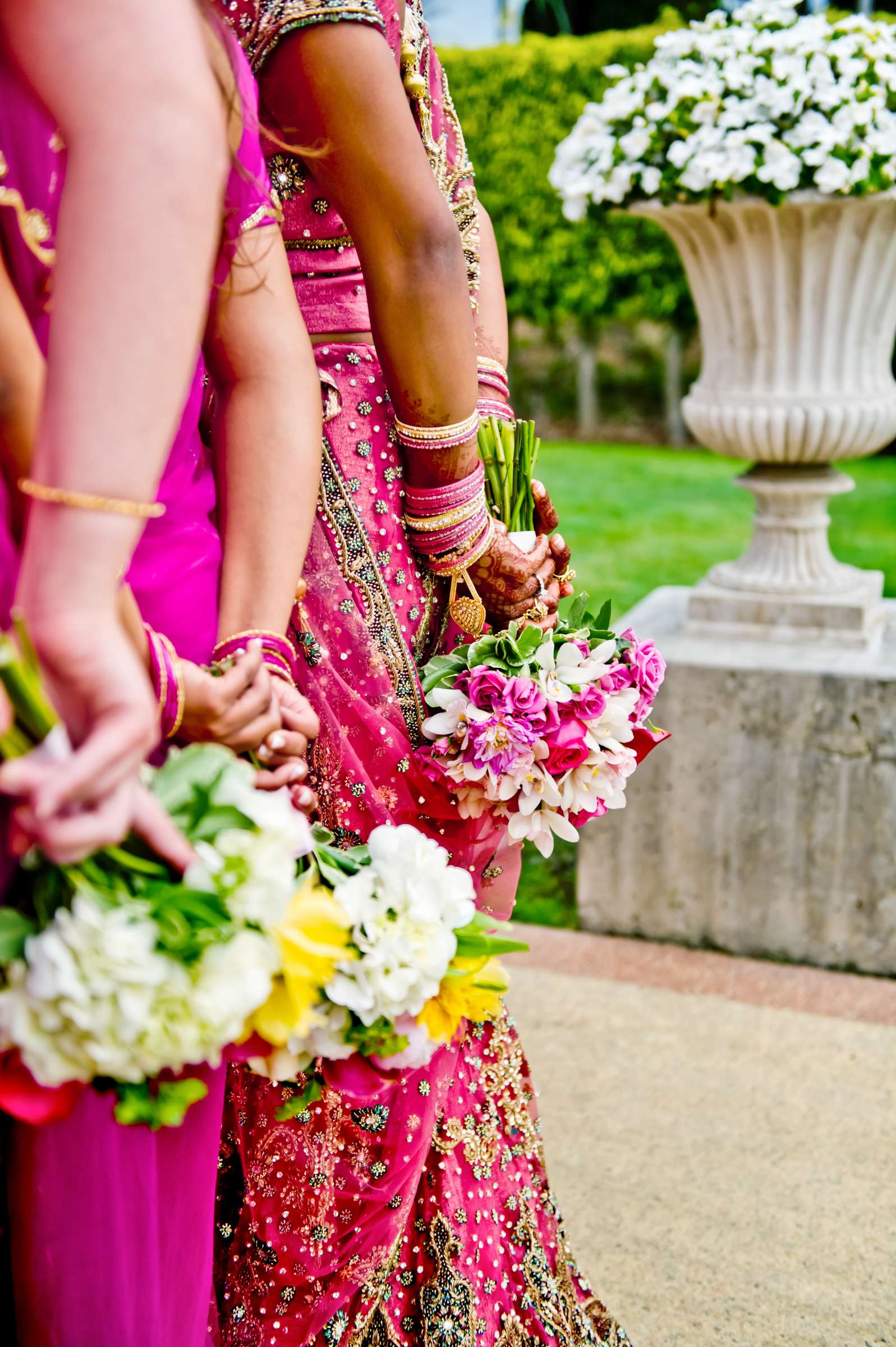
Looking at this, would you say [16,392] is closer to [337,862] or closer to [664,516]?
[337,862]

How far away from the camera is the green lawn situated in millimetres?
6551

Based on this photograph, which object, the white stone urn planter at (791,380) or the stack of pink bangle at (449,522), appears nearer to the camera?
the stack of pink bangle at (449,522)

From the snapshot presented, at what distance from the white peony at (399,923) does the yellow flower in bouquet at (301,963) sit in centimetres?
2

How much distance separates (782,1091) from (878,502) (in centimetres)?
616

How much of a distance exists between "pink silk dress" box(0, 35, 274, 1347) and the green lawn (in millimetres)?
4475

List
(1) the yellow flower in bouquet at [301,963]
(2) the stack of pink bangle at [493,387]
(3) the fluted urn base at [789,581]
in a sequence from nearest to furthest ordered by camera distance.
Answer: (1) the yellow flower in bouquet at [301,963]
(2) the stack of pink bangle at [493,387]
(3) the fluted urn base at [789,581]

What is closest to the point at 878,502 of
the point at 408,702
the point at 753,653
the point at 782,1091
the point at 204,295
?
the point at 753,653

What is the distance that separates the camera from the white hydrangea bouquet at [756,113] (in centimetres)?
283

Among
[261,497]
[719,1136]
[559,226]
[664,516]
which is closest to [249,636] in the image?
[261,497]

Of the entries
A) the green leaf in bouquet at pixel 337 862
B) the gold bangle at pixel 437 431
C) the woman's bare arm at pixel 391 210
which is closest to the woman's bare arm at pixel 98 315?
the green leaf in bouquet at pixel 337 862

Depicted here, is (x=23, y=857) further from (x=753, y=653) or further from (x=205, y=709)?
(x=753, y=653)

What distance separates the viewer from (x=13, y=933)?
32.4 inches

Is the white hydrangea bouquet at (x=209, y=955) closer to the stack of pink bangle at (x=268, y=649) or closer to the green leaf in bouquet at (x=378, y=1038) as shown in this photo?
the green leaf in bouquet at (x=378, y=1038)

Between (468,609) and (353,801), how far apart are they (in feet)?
0.87
